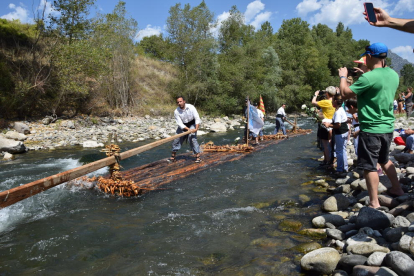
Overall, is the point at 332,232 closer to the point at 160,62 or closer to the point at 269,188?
the point at 269,188

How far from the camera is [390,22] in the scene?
3.20 metres

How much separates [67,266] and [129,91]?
2779 centimetres

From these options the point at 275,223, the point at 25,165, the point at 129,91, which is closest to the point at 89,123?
the point at 129,91

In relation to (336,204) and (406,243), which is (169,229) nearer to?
(336,204)

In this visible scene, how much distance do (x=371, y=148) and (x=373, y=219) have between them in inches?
36.5

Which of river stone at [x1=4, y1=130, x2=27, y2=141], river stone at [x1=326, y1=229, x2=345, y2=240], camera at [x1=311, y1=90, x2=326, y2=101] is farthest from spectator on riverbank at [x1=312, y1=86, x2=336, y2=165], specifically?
river stone at [x1=4, y1=130, x2=27, y2=141]

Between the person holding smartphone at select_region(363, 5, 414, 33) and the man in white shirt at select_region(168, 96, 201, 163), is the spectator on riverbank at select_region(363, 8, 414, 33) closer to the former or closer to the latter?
the person holding smartphone at select_region(363, 5, 414, 33)

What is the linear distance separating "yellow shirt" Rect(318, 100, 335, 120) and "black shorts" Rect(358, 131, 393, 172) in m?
3.50

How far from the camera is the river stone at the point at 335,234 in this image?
3.92 m

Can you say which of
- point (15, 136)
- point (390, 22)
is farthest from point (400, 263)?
point (15, 136)

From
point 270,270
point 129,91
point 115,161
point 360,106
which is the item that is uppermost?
point 129,91

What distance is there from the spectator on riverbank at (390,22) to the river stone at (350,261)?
249 centimetres

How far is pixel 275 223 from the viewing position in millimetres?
4848

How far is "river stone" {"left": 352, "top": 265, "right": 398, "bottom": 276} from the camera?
2.65m
